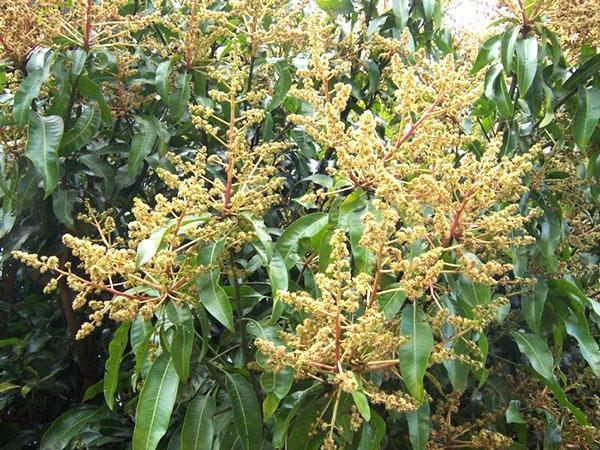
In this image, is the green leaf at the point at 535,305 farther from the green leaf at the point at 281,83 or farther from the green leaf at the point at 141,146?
the green leaf at the point at 141,146

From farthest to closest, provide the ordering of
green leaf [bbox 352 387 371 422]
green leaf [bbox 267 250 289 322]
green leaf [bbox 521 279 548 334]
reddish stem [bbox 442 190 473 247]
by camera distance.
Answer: green leaf [bbox 521 279 548 334] → green leaf [bbox 267 250 289 322] → reddish stem [bbox 442 190 473 247] → green leaf [bbox 352 387 371 422]

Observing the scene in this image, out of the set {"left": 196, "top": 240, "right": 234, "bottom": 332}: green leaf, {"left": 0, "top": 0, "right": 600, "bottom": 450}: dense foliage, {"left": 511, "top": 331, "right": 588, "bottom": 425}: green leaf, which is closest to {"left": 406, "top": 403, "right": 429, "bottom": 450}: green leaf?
{"left": 0, "top": 0, "right": 600, "bottom": 450}: dense foliage

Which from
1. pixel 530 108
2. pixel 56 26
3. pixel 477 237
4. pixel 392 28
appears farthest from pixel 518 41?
pixel 56 26

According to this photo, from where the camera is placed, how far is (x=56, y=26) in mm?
1843

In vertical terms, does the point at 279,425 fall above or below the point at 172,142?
below

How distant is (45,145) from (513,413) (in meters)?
1.30

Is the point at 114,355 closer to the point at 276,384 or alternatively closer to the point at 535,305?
the point at 276,384

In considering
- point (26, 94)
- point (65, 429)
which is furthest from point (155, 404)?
point (26, 94)

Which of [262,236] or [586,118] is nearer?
[262,236]

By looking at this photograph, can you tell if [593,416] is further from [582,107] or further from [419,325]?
[419,325]

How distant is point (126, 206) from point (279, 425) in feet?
2.98

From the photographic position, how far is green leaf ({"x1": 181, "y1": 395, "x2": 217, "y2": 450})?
156cm

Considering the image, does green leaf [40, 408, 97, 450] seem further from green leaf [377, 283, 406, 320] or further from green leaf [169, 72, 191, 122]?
green leaf [377, 283, 406, 320]

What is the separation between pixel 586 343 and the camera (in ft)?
6.29
